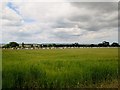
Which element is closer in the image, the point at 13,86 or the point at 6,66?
the point at 13,86

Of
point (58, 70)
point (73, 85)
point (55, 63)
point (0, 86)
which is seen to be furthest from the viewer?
point (55, 63)

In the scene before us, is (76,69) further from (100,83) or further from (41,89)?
(41,89)

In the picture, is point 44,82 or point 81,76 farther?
point 81,76

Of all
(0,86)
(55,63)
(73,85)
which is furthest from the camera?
(55,63)

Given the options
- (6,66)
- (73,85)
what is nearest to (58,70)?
(73,85)

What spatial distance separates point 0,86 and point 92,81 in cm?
345

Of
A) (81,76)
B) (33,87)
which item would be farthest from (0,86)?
(81,76)

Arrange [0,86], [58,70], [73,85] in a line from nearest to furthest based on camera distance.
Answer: [0,86], [73,85], [58,70]

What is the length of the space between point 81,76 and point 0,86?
307 centimetres

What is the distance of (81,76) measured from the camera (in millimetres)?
11031

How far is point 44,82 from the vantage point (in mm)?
10328

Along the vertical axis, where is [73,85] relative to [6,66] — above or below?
below

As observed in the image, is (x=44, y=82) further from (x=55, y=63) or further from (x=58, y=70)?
(x=55, y=63)

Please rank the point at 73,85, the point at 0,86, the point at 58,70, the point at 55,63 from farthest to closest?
the point at 55,63 → the point at 58,70 → the point at 73,85 → the point at 0,86
